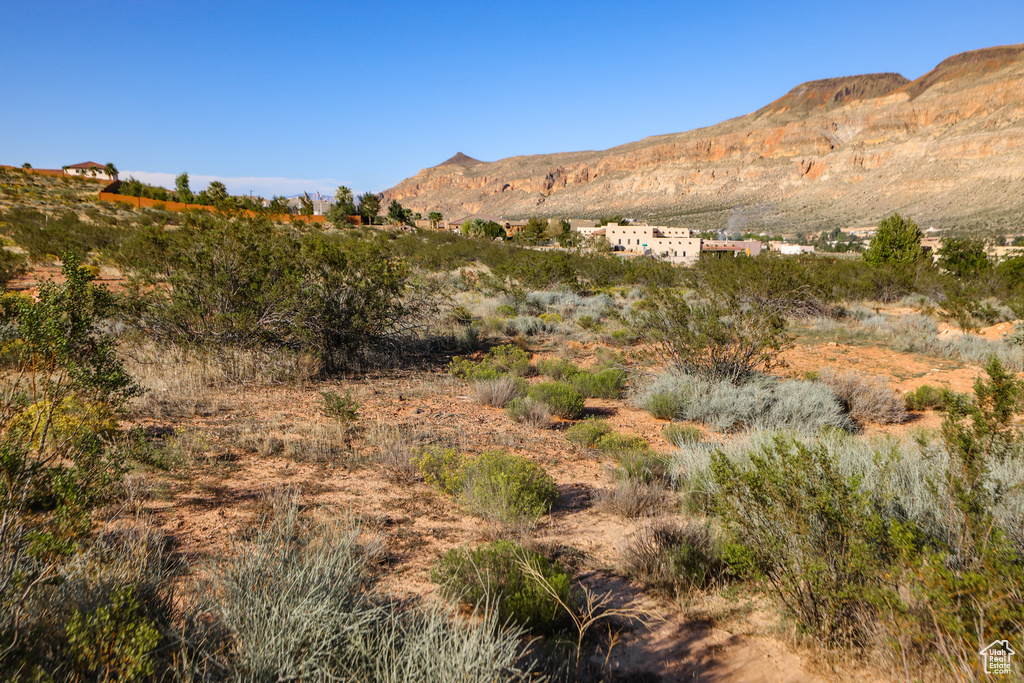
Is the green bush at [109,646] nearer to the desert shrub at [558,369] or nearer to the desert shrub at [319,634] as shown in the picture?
the desert shrub at [319,634]

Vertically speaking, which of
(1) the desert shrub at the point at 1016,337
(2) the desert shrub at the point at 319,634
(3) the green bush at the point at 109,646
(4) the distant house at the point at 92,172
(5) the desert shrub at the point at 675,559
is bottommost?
(1) the desert shrub at the point at 1016,337

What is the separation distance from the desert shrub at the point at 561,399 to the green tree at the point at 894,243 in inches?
918

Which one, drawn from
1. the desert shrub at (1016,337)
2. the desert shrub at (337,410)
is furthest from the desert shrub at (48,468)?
the desert shrub at (1016,337)

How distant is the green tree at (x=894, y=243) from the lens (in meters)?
23.9

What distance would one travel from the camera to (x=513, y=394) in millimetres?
Result: 7258

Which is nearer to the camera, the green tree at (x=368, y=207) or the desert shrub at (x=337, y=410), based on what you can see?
the desert shrub at (x=337, y=410)

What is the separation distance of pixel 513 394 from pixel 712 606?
4492mm

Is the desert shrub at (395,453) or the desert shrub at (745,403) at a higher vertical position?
the desert shrub at (395,453)

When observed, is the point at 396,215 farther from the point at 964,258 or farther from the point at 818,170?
the point at 818,170

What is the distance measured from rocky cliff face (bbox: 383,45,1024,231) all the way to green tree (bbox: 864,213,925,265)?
36.6m

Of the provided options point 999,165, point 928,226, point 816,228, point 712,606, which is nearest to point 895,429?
point 712,606

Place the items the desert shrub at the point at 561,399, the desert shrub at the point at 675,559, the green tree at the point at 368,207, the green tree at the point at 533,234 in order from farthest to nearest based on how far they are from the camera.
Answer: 1. the green tree at the point at 368,207
2. the green tree at the point at 533,234
3. the desert shrub at the point at 561,399
4. the desert shrub at the point at 675,559

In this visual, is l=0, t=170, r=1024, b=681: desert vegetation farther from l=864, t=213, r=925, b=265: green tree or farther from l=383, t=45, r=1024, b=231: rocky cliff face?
l=383, t=45, r=1024, b=231: rocky cliff face

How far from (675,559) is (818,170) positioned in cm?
10893
